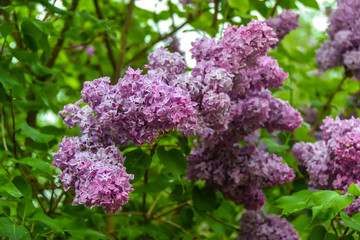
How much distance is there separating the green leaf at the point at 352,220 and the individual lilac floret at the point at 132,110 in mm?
552

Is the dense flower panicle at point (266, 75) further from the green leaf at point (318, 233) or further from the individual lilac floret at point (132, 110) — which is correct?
the green leaf at point (318, 233)

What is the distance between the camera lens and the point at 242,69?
1.67 meters

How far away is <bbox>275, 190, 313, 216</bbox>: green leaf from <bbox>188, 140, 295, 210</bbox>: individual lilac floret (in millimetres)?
212

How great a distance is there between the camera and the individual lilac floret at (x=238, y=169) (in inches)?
75.4

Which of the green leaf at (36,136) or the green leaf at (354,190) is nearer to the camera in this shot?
the green leaf at (354,190)

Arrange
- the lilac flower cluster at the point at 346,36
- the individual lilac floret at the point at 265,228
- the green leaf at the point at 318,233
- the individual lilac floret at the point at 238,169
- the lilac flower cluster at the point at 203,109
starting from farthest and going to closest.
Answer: the lilac flower cluster at the point at 346,36
the individual lilac floret at the point at 265,228
the individual lilac floret at the point at 238,169
the green leaf at the point at 318,233
the lilac flower cluster at the point at 203,109

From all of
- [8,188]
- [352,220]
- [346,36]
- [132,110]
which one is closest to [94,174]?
[132,110]

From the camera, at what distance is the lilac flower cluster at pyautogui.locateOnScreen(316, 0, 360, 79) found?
244 centimetres

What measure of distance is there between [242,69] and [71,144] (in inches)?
25.6

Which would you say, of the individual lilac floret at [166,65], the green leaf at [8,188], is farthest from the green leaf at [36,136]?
the individual lilac floret at [166,65]

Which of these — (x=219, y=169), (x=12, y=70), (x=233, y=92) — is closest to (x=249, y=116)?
(x=233, y=92)

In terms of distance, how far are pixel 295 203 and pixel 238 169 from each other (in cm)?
35

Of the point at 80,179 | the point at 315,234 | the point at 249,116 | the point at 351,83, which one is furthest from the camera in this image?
the point at 351,83

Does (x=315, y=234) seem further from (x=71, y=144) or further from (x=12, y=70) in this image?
(x=12, y=70)
